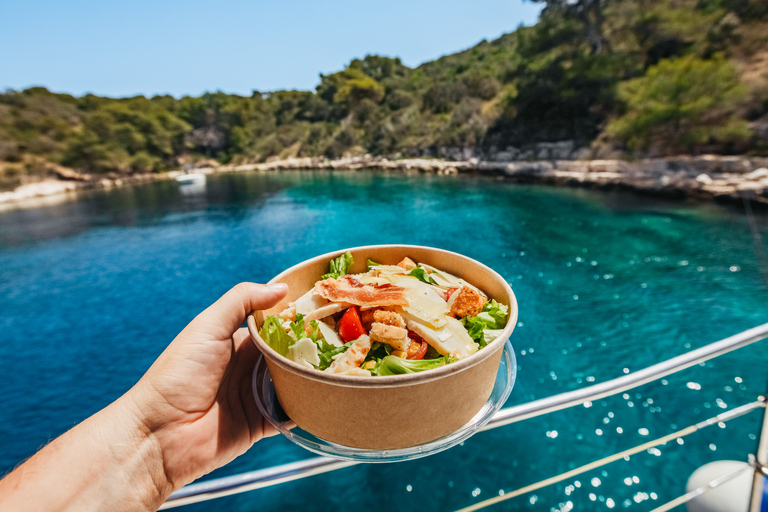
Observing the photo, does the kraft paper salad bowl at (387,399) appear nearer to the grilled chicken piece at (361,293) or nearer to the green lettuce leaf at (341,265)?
the grilled chicken piece at (361,293)

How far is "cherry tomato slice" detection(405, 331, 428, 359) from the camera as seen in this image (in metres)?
0.94

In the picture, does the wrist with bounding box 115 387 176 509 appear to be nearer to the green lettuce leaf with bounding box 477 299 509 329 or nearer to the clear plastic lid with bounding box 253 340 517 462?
the clear plastic lid with bounding box 253 340 517 462

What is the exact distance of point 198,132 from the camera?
140 feet

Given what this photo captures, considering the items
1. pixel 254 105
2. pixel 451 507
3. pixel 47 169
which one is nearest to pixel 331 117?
pixel 254 105

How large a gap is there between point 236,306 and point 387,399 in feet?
2.37

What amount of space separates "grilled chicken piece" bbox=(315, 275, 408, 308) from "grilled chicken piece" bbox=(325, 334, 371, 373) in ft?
0.41

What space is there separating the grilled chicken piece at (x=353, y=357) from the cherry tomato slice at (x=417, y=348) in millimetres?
123

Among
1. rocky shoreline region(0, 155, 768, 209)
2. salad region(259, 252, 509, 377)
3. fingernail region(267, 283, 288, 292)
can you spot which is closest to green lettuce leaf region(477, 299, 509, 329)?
salad region(259, 252, 509, 377)

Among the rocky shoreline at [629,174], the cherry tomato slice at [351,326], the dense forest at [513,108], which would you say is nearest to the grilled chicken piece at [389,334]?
the cherry tomato slice at [351,326]

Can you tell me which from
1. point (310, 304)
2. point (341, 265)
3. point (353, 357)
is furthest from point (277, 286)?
point (353, 357)

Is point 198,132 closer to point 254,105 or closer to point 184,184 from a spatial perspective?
point 254,105

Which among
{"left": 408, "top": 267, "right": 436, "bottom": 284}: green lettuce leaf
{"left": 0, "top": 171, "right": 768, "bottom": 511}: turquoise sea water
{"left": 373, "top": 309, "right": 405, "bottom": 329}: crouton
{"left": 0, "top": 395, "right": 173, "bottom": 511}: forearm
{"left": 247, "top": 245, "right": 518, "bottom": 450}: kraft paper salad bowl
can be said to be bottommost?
{"left": 0, "top": 171, "right": 768, "bottom": 511}: turquoise sea water

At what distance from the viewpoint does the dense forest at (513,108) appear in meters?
12.6

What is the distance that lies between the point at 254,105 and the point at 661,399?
5572 centimetres
